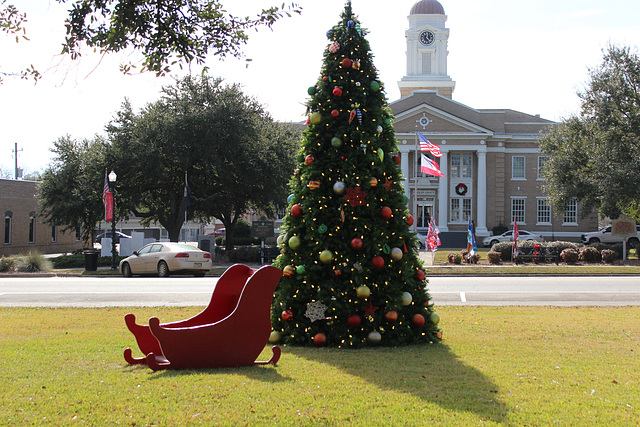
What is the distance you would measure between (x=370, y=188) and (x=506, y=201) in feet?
166

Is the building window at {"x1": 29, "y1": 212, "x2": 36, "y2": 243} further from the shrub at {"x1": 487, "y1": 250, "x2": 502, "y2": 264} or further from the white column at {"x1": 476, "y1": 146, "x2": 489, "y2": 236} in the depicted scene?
the white column at {"x1": 476, "y1": 146, "x2": 489, "y2": 236}

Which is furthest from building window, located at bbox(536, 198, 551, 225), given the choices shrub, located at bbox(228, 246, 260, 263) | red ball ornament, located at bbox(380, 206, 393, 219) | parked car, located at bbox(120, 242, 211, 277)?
red ball ornament, located at bbox(380, 206, 393, 219)

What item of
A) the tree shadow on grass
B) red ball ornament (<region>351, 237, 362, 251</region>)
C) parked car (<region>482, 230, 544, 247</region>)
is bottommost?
the tree shadow on grass

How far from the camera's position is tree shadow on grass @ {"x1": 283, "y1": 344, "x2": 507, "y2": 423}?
17.5ft

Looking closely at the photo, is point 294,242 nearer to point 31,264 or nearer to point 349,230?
point 349,230

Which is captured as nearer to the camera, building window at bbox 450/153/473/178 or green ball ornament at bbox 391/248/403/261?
green ball ornament at bbox 391/248/403/261

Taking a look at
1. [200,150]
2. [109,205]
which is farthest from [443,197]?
[109,205]

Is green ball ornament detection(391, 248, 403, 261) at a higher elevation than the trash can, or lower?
higher

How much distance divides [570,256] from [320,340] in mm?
24794

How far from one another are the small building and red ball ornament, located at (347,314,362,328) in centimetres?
3438

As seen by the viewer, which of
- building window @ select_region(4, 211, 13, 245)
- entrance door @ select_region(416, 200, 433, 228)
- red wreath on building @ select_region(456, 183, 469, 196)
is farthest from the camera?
entrance door @ select_region(416, 200, 433, 228)

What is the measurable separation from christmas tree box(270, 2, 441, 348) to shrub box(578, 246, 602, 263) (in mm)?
24675

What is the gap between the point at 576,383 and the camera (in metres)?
6.01

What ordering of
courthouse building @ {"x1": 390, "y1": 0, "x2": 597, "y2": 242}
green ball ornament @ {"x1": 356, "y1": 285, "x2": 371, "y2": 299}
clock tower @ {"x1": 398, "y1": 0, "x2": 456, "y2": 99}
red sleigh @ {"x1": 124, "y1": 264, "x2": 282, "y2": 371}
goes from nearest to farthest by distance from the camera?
red sleigh @ {"x1": 124, "y1": 264, "x2": 282, "y2": 371} → green ball ornament @ {"x1": 356, "y1": 285, "x2": 371, "y2": 299} → courthouse building @ {"x1": 390, "y1": 0, "x2": 597, "y2": 242} → clock tower @ {"x1": 398, "y1": 0, "x2": 456, "y2": 99}
